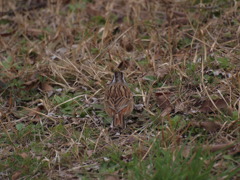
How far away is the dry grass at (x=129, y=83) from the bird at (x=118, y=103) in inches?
6.8

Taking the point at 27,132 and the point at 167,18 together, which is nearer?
the point at 27,132

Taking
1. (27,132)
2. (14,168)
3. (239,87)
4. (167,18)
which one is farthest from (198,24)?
(14,168)

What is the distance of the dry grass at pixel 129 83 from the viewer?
18.1ft

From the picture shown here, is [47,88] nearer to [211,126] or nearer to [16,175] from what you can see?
[16,175]

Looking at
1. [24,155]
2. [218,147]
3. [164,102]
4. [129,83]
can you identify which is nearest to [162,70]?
[129,83]

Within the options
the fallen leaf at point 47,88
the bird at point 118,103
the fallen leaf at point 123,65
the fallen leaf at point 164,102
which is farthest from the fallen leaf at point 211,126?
the fallen leaf at point 47,88

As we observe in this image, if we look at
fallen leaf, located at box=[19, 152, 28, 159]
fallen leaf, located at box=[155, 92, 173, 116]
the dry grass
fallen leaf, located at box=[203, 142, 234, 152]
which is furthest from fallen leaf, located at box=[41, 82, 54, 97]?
fallen leaf, located at box=[203, 142, 234, 152]

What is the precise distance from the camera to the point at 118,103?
6.44 meters

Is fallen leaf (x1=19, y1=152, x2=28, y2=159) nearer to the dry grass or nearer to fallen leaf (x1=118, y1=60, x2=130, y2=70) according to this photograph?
the dry grass

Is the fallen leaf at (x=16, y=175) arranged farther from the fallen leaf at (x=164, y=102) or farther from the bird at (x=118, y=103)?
the fallen leaf at (x=164, y=102)

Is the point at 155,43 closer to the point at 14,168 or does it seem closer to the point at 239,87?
the point at 239,87

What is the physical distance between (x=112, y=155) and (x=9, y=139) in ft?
5.09

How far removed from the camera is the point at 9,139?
6.41 m

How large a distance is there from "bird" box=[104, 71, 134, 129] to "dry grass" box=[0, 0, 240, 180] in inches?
6.8
